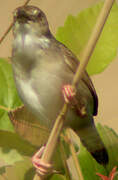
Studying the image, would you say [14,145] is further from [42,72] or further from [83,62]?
[83,62]

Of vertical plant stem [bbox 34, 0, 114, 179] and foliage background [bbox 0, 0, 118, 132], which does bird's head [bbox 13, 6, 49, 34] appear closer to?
vertical plant stem [bbox 34, 0, 114, 179]

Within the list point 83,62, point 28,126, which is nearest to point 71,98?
point 83,62

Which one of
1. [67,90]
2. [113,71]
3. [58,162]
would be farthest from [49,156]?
[113,71]

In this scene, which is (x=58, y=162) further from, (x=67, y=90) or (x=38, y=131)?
(x=67, y=90)

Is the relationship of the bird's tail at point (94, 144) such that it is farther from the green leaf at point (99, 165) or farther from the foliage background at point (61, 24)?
the foliage background at point (61, 24)

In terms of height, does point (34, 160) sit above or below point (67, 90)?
below

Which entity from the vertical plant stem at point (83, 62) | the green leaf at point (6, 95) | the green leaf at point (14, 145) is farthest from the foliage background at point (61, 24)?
the vertical plant stem at point (83, 62)

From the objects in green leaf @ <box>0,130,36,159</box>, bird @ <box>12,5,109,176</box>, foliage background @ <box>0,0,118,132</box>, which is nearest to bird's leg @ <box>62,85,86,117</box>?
bird @ <box>12,5,109,176</box>
